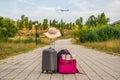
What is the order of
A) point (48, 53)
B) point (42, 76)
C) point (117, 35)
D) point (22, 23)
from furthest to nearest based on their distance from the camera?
point (22, 23)
point (117, 35)
point (48, 53)
point (42, 76)

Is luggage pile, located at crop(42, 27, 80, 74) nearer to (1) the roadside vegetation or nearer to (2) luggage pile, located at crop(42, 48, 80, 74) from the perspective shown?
(2) luggage pile, located at crop(42, 48, 80, 74)

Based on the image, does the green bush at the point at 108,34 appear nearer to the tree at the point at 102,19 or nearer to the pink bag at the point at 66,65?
the tree at the point at 102,19

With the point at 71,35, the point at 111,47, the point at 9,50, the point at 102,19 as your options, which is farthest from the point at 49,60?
the point at 71,35

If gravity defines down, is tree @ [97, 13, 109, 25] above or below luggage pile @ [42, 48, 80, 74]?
above

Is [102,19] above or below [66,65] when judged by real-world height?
above

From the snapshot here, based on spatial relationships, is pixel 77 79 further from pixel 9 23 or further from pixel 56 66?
pixel 9 23

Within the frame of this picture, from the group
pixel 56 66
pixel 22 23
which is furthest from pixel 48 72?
pixel 22 23

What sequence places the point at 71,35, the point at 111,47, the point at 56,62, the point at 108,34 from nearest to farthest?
1. the point at 56,62
2. the point at 111,47
3. the point at 108,34
4. the point at 71,35

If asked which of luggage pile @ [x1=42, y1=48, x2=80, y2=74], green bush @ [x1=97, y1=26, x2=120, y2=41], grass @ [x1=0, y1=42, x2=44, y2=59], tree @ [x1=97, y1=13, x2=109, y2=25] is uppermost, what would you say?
tree @ [x1=97, y1=13, x2=109, y2=25]

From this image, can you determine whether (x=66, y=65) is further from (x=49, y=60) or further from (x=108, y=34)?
(x=108, y=34)

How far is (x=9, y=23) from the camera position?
121m

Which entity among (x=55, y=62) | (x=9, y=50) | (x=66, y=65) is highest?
(x=55, y=62)

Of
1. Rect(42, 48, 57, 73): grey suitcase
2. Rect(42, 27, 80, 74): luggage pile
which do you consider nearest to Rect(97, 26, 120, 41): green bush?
Rect(42, 27, 80, 74): luggage pile

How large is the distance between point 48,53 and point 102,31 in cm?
4892
